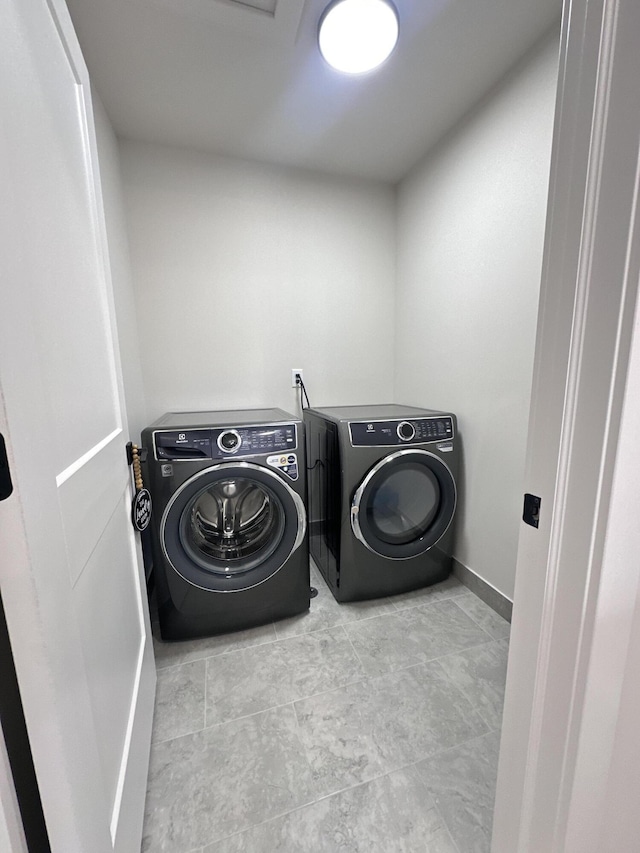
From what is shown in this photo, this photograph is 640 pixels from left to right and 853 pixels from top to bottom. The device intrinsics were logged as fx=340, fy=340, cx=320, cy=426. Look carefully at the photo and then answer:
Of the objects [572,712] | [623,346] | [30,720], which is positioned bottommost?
[572,712]

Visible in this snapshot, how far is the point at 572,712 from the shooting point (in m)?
0.55

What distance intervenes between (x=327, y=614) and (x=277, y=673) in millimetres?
385

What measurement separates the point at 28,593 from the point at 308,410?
5.51 feet

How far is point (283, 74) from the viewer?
137cm

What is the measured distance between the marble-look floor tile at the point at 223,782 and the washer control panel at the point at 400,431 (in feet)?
3.49

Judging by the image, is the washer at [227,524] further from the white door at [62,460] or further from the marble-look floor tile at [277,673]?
the white door at [62,460]

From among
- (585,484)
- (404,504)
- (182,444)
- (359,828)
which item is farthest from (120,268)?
(359,828)

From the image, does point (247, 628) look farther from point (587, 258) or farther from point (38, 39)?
point (38, 39)

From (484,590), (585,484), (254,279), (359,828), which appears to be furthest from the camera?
(254,279)

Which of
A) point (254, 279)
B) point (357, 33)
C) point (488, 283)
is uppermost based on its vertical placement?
point (357, 33)

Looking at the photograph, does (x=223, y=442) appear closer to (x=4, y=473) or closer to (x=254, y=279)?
(x=4, y=473)

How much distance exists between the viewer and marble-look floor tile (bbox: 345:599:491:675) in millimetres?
1383

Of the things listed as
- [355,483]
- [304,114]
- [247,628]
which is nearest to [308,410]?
[355,483]

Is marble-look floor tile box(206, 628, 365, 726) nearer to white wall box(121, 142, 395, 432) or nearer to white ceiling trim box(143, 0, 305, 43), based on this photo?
white wall box(121, 142, 395, 432)
